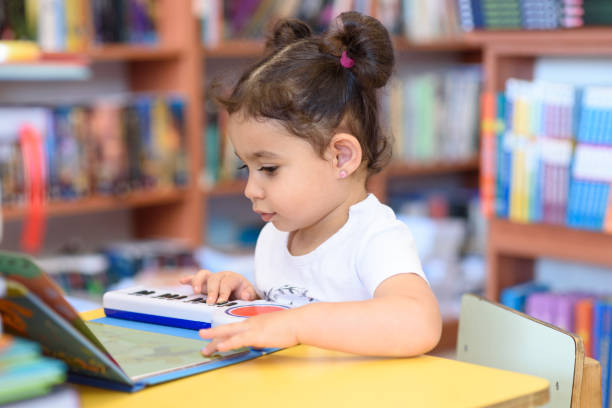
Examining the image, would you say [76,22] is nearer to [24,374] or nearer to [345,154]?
[345,154]

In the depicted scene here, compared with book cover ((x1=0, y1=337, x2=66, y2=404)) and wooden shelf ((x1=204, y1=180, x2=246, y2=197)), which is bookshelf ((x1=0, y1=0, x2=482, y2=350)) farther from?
book cover ((x1=0, y1=337, x2=66, y2=404))

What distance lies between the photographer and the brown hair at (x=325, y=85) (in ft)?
4.03

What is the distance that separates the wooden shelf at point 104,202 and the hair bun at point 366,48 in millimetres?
1567

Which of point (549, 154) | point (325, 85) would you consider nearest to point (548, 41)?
point (549, 154)

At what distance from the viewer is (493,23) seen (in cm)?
243

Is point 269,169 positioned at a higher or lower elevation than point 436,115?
higher

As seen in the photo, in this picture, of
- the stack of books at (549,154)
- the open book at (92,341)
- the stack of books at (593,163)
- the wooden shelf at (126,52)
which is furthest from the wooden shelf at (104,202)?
the open book at (92,341)

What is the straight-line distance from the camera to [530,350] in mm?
1173

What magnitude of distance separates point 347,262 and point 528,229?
1308 millimetres

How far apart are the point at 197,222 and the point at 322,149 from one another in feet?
6.19

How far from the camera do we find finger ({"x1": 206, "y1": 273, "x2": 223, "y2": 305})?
1134 mm

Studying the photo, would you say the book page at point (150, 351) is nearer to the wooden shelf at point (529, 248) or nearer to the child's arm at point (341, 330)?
the child's arm at point (341, 330)

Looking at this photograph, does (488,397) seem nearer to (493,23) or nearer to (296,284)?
(296,284)

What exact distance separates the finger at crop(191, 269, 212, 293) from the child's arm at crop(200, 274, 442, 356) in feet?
0.89
